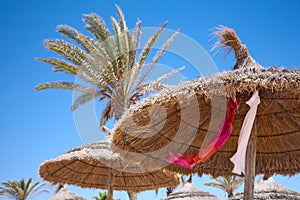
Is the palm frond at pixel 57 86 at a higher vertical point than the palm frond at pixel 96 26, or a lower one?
lower

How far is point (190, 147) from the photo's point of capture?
6.30m

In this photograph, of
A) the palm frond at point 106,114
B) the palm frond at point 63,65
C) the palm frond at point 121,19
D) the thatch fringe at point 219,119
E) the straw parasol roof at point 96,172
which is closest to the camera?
the thatch fringe at point 219,119

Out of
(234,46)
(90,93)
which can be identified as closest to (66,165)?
(90,93)

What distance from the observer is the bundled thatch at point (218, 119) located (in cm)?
421

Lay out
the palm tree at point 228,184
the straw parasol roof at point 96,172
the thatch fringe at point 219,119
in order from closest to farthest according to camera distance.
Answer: the thatch fringe at point 219,119, the straw parasol roof at point 96,172, the palm tree at point 228,184

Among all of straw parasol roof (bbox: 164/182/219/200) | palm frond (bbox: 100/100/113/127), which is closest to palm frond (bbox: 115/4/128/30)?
palm frond (bbox: 100/100/113/127)

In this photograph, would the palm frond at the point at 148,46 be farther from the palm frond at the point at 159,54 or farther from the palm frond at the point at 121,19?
the palm frond at the point at 121,19

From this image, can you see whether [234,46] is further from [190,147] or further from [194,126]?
[190,147]

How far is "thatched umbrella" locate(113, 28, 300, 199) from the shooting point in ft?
13.8

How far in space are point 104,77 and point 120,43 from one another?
1.15 metres

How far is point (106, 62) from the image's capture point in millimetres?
12250

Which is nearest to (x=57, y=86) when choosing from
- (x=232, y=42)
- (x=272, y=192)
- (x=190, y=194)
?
(x=190, y=194)

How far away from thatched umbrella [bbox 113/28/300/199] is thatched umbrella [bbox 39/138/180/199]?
2.08 meters

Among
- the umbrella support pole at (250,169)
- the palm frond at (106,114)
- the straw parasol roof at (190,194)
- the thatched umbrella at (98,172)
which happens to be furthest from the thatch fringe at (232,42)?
the straw parasol roof at (190,194)
